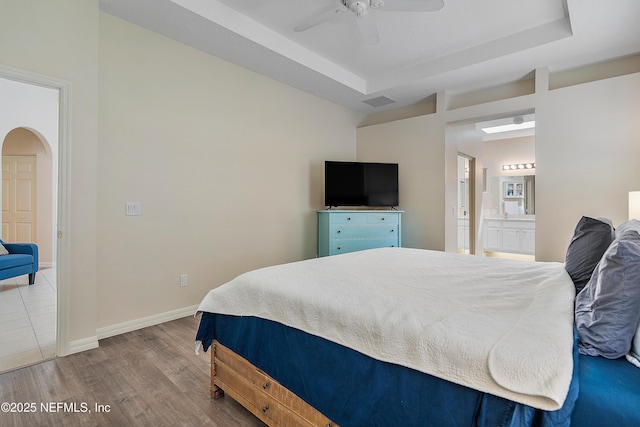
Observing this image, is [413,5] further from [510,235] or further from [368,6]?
[510,235]

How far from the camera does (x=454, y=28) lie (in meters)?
3.13

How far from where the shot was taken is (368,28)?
274 cm

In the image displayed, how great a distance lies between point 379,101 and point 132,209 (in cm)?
359

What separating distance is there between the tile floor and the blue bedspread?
1.81 metres

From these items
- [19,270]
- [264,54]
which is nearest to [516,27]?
[264,54]

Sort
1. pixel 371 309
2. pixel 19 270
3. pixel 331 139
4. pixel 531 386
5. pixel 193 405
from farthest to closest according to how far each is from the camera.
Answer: pixel 331 139
pixel 19 270
pixel 193 405
pixel 371 309
pixel 531 386

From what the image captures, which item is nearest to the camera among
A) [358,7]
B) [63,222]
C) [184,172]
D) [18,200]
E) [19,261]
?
[63,222]

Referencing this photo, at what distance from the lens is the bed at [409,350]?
833mm

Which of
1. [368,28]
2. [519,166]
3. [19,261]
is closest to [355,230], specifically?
[368,28]

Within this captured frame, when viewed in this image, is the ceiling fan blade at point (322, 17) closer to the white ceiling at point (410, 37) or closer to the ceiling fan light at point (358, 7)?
the ceiling fan light at point (358, 7)

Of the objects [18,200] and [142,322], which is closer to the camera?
[142,322]

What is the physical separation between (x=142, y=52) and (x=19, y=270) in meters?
3.31

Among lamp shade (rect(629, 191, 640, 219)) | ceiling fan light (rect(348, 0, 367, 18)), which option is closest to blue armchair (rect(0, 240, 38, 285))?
ceiling fan light (rect(348, 0, 367, 18))

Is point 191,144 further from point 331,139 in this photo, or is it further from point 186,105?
point 331,139
